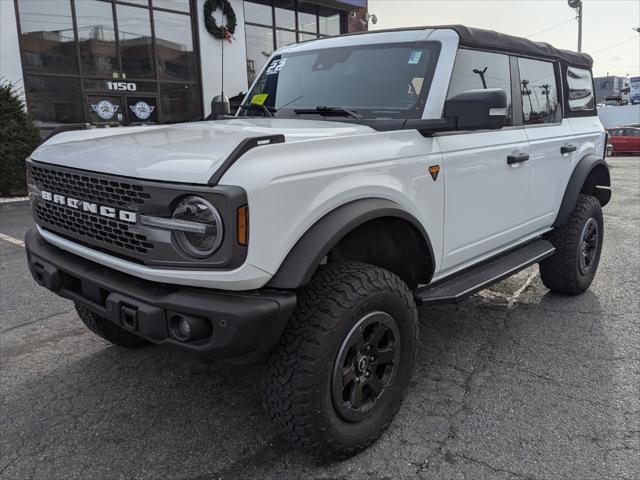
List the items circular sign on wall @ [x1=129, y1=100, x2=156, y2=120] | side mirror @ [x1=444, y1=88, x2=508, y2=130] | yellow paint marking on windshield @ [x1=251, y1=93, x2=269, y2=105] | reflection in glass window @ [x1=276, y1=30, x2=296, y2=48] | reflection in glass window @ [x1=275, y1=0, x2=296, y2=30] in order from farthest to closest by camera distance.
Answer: reflection in glass window @ [x1=276, y1=30, x2=296, y2=48] → reflection in glass window @ [x1=275, y1=0, x2=296, y2=30] → circular sign on wall @ [x1=129, y1=100, x2=156, y2=120] → yellow paint marking on windshield @ [x1=251, y1=93, x2=269, y2=105] → side mirror @ [x1=444, y1=88, x2=508, y2=130]

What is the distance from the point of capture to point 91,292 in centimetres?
247

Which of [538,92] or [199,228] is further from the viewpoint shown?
[538,92]

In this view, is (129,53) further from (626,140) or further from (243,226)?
(626,140)

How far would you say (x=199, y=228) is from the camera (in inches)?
81.0

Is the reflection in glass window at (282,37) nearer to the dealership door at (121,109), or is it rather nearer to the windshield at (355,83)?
the dealership door at (121,109)

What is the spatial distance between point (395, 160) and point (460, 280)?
99cm

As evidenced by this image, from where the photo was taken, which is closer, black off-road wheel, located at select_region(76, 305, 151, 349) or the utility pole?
black off-road wheel, located at select_region(76, 305, 151, 349)

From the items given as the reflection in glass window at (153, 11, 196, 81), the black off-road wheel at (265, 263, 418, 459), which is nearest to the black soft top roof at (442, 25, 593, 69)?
the black off-road wheel at (265, 263, 418, 459)

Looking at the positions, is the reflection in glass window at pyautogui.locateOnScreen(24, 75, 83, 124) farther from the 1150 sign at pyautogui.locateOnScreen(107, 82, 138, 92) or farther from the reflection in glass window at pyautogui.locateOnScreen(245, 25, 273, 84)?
the reflection in glass window at pyautogui.locateOnScreen(245, 25, 273, 84)

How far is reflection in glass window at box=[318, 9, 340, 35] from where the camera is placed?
1905 centimetres

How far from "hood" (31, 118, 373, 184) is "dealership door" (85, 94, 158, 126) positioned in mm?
11757

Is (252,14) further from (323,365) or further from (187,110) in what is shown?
(323,365)

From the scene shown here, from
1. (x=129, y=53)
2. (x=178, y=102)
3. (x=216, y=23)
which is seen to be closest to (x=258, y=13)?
(x=216, y=23)

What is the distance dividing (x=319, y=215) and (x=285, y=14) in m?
17.1
